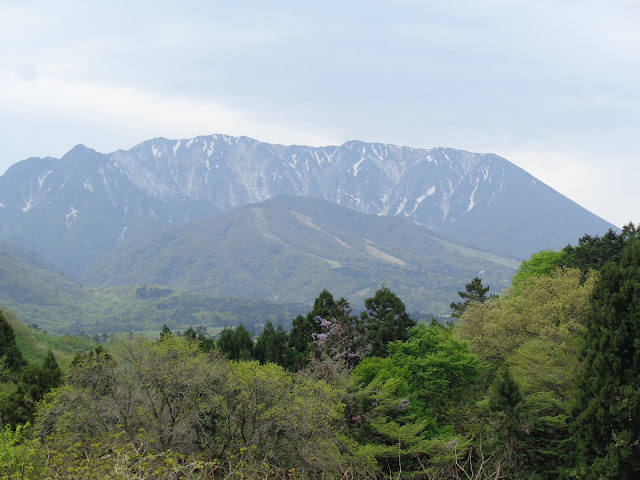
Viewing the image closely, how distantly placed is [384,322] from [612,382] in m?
20.1

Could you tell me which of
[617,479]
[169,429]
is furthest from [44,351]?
[617,479]

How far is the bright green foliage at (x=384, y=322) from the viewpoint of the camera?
44.9 meters

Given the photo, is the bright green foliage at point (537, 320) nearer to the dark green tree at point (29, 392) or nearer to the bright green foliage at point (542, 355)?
the bright green foliage at point (542, 355)

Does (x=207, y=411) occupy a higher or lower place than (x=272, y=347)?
higher

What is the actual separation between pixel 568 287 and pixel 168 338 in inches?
1122

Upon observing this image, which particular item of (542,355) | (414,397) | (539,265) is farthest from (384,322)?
(539,265)

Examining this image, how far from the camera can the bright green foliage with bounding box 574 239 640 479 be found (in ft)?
87.5

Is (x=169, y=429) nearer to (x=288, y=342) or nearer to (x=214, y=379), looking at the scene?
(x=214, y=379)

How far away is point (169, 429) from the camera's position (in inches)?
1104

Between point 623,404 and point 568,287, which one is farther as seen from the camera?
point 568,287

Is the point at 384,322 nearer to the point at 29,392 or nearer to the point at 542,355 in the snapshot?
the point at 542,355

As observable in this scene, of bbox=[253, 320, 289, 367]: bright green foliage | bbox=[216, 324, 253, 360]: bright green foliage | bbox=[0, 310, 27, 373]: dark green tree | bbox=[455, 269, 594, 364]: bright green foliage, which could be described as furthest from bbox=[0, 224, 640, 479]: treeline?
bbox=[0, 310, 27, 373]: dark green tree

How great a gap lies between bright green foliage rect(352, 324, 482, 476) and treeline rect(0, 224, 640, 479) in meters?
0.11

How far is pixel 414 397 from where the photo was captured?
119 ft
